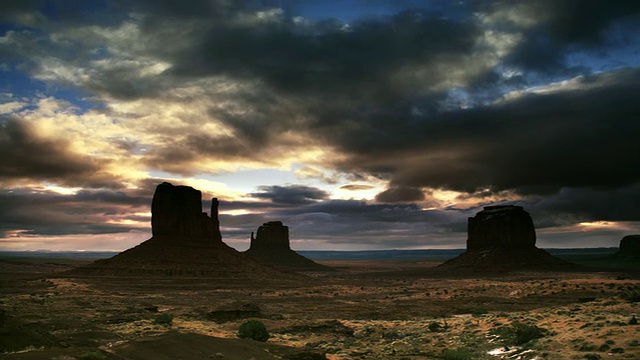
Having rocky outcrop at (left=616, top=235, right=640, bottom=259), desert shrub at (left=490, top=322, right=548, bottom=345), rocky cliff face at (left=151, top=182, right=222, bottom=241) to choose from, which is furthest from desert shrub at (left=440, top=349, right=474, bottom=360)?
rocky outcrop at (left=616, top=235, right=640, bottom=259)

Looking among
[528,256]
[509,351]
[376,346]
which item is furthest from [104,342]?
[528,256]

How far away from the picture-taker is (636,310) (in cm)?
2870

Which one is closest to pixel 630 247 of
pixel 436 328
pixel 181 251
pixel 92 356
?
pixel 181 251

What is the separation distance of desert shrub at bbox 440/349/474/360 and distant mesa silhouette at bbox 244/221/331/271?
523 ft

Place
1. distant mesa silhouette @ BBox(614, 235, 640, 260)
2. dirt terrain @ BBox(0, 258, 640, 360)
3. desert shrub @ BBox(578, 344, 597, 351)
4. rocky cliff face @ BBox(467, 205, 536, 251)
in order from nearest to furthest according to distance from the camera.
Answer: dirt terrain @ BBox(0, 258, 640, 360), desert shrub @ BBox(578, 344, 597, 351), rocky cliff face @ BBox(467, 205, 536, 251), distant mesa silhouette @ BBox(614, 235, 640, 260)

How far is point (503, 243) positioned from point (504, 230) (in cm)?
420

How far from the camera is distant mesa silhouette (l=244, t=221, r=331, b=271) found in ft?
595

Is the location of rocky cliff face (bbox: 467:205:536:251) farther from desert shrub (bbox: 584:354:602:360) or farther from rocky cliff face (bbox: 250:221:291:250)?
desert shrub (bbox: 584:354:602:360)

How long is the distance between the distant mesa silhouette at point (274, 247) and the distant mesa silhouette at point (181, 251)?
61265 millimetres

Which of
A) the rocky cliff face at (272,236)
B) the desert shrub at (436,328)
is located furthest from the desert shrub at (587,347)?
the rocky cliff face at (272,236)

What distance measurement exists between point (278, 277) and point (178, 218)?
28.3 meters

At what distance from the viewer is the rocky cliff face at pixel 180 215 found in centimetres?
11044

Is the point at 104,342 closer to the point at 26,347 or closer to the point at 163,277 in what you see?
the point at 26,347

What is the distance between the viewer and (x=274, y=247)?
18800cm
